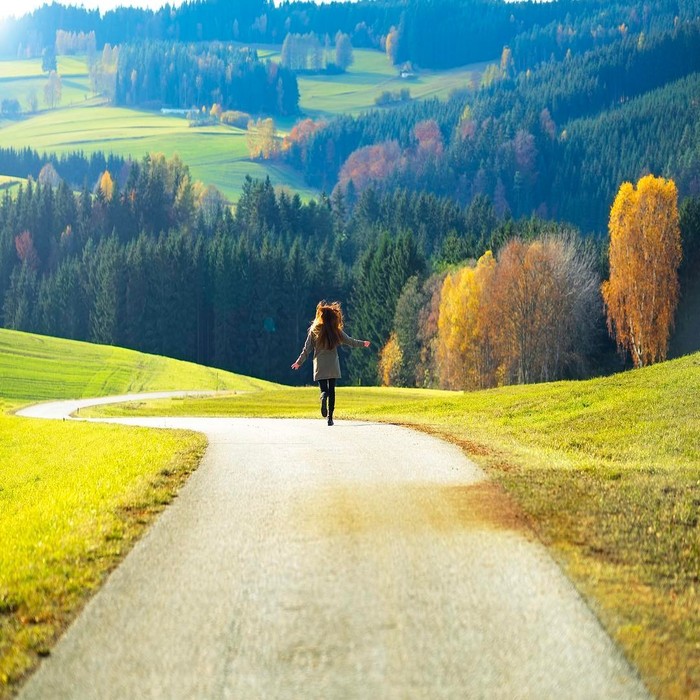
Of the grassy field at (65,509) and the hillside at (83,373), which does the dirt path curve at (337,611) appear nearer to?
the grassy field at (65,509)

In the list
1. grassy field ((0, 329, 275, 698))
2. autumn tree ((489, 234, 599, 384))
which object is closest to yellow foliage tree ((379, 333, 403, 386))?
autumn tree ((489, 234, 599, 384))

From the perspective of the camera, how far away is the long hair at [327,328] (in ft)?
78.3

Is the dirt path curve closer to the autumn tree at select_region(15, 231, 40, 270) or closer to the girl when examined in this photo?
the girl

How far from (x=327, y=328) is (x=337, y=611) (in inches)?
624

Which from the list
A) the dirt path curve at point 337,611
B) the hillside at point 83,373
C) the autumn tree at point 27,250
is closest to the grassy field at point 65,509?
the dirt path curve at point 337,611

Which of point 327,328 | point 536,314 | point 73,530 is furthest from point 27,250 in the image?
point 73,530

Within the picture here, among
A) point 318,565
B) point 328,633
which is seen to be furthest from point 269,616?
point 318,565

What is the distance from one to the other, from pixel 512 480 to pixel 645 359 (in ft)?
263

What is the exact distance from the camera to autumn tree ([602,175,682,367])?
8912cm

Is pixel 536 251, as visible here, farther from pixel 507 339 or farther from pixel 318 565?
pixel 318 565

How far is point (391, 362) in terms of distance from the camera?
120562 mm

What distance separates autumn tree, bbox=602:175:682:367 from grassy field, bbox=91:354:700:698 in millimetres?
62368

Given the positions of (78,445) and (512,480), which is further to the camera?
(78,445)

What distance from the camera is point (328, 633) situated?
777cm
